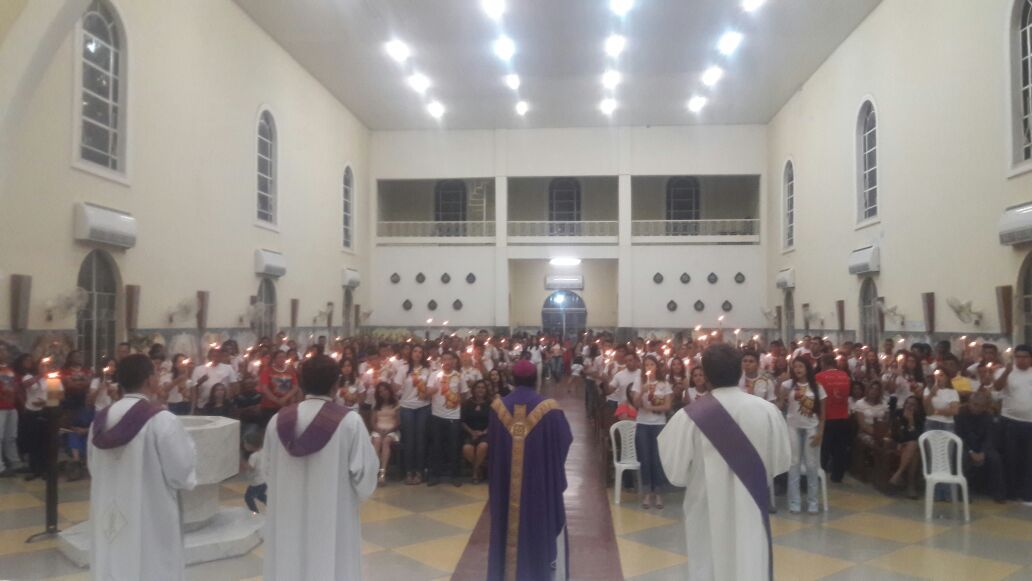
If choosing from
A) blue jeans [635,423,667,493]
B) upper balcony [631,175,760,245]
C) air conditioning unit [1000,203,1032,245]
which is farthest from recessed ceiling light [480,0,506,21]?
upper balcony [631,175,760,245]

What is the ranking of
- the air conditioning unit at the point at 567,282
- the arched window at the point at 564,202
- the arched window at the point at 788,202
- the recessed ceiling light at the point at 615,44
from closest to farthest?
1. the recessed ceiling light at the point at 615,44
2. the arched window at the point at 788,202
3. the arched window at the point at 564,202
4. the air conditioning unit at the point at 567,282

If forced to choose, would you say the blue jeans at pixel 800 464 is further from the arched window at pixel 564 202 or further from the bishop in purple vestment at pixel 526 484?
the arched window at pixel 564 202

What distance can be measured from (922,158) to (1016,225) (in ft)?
12.5

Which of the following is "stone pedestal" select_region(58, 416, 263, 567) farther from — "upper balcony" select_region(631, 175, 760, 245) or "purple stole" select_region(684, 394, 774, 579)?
"upper balcony" select_region(631, 175, 760, 245)

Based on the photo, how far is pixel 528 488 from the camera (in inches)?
217

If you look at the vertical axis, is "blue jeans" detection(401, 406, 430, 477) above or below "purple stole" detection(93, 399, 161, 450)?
below

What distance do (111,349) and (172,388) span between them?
154 inches

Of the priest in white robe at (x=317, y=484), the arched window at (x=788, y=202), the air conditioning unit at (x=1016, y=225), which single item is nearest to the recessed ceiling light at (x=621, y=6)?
the air conditioning unit at (x=1016, y=225)

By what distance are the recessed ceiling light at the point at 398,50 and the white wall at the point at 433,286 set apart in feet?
28.4

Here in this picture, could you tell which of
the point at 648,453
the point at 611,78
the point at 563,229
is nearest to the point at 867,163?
the point at 611,78

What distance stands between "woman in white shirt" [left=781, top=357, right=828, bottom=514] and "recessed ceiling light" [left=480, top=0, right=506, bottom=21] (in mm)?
12409

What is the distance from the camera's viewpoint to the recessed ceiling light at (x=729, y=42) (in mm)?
19672

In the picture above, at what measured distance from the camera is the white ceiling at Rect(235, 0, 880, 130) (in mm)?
18344

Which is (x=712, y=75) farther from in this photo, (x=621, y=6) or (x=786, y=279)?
(x=786, y=279)
